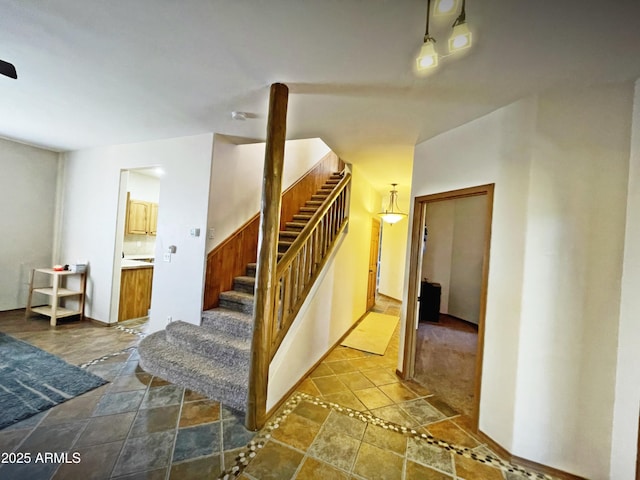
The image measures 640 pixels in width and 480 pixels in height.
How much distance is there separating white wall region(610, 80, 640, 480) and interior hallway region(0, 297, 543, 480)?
634mm

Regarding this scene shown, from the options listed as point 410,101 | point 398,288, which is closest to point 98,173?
point 410,101

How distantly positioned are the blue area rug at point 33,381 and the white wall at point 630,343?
4.25 meters

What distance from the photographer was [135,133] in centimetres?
341

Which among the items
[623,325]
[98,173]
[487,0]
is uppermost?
[487,0]

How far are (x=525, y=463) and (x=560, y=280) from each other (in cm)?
139

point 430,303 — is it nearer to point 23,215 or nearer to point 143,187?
point 143,187

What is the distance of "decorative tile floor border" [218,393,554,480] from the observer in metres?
1.75

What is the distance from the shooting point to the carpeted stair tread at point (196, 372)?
2.25 metres

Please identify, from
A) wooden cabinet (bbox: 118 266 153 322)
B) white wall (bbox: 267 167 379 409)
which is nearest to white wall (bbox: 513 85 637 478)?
white wall (bbox: 267 167 379 409)

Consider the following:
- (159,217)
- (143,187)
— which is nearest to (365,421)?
(159,217)

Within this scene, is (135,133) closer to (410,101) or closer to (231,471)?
(410,101)

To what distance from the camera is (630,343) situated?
5.28ft

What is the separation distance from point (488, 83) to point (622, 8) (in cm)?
67

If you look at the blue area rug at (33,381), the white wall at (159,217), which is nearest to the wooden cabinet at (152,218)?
the white wall at (159,217)
